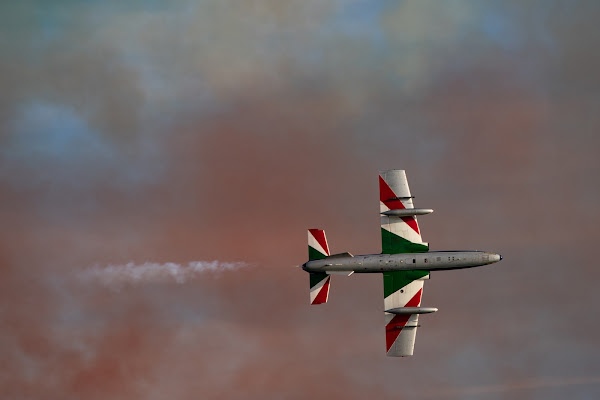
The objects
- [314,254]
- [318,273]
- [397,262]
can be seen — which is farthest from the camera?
[314,254]

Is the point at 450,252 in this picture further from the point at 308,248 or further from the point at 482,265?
the point at 308,248

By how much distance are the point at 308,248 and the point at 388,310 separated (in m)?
14.1

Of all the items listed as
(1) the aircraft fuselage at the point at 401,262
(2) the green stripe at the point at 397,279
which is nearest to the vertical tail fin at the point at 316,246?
(1) the aircraft fuselage at the point at 401,262

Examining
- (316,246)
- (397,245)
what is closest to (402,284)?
(397,245)

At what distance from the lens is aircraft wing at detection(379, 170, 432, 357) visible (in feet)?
481

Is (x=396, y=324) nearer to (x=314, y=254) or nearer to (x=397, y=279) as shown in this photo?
(x=397, y=279)

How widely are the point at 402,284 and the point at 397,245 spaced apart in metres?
5.47

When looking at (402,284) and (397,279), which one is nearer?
(397,279)

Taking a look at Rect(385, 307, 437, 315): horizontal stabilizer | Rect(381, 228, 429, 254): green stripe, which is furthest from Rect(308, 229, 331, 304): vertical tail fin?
Rect(385, 307, 437, 315): horizontal stabilizer

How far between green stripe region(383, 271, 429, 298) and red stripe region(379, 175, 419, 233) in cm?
614

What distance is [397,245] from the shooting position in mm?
147000

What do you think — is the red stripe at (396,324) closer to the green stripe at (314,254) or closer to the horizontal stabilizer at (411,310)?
the horizontal stabilizer at (411,310)

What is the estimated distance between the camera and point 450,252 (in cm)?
14462

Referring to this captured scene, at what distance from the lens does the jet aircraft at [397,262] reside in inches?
5674
